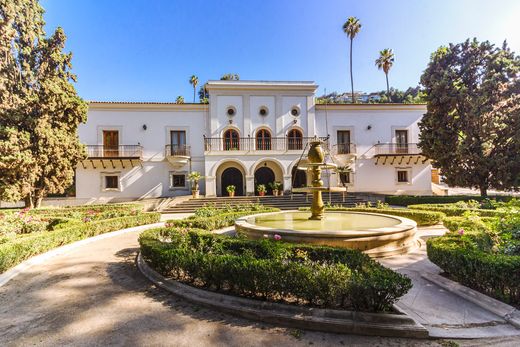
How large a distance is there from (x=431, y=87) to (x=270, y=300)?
67.7ft

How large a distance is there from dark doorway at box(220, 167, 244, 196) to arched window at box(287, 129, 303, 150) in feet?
16.7

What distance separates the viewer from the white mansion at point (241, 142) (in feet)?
70.2

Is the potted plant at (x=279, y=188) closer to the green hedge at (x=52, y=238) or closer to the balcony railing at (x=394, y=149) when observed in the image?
the balcony railing at (x=394, y=149)

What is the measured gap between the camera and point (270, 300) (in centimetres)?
385

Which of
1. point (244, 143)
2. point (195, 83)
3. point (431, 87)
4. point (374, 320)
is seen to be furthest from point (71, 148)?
point (195, 83)

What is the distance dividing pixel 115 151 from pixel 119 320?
20.8m

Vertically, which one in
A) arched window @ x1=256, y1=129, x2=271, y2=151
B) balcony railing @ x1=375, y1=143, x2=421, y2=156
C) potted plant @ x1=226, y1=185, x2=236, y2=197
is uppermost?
arched window @ x1=256, y1=129, x2=271, y2=151

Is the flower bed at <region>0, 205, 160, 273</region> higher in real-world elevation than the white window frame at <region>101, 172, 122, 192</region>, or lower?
lower

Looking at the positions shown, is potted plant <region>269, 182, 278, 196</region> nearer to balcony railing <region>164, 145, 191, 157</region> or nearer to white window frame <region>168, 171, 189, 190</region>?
white window frame <region>168, 171, 189, 190</region>

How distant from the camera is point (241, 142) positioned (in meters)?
22.2

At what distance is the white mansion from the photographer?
21391 mm

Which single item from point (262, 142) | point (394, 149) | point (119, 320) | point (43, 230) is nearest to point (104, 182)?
point (43, 230)

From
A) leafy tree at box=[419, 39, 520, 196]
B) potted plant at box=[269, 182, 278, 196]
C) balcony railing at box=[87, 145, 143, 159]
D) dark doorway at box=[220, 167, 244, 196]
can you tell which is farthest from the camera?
dark doorway at box=[220, 167, 244, 196]

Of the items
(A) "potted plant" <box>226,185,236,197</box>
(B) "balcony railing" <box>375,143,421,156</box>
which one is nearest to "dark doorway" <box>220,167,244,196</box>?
(A) "potted plant" <box>226,185,236,197</box>
